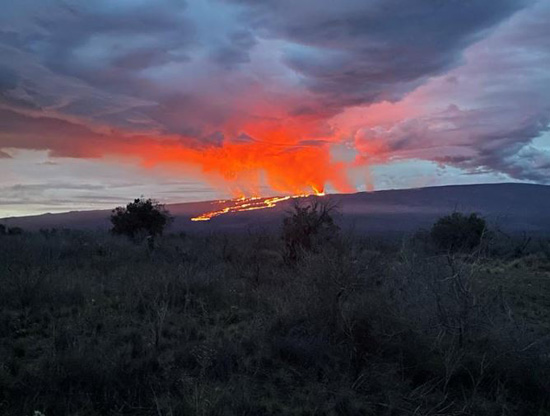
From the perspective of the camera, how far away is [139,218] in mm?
40031

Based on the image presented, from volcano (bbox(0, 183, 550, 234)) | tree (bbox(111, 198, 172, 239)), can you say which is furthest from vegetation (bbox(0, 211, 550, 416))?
volcano (bbox(0, 183, 550, 234))

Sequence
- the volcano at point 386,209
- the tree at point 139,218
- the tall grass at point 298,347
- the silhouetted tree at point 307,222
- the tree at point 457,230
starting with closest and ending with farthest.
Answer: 1. the tall grass at point 298,347
2. the silhouetted tree at point 307,222
3. the tree at point 457,230
4. the tree at point 139,218
5. the volcano at point 386,209

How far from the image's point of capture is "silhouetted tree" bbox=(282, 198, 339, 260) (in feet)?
69.2

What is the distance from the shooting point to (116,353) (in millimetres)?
8211

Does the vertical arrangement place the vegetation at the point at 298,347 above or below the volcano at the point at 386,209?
below

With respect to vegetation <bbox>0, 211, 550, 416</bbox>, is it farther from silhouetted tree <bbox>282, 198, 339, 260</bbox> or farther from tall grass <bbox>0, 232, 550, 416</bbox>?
silhouetted tree <bbox>282, 198, 339, 260</bbox>

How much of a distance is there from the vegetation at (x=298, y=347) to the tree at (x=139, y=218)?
27529mm

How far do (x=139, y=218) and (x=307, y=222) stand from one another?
71.0 feet

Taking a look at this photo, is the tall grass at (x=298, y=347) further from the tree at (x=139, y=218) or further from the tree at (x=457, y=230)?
the tree at (x=139, y=218)

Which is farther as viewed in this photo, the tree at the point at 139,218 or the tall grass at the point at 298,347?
the tree at the point at 139,218

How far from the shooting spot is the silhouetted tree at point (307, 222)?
21094 mm

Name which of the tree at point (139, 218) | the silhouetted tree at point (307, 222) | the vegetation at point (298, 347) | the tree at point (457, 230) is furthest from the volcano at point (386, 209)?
the vegetation at point (298, 347)

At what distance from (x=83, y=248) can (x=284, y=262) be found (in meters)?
8.94

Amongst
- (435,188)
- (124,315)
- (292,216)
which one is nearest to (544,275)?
(292,216)
